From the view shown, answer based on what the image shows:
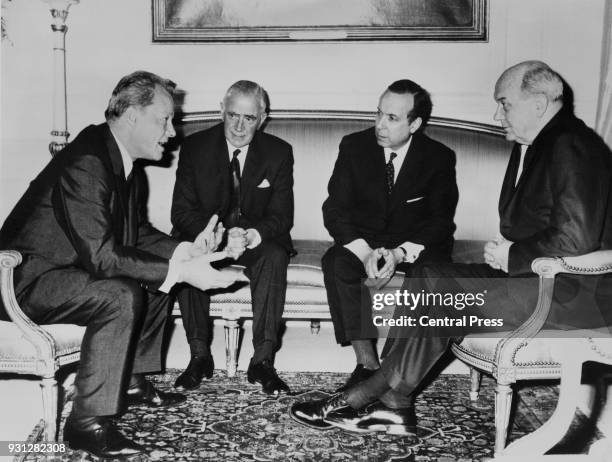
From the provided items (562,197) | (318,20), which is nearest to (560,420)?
(562,197)

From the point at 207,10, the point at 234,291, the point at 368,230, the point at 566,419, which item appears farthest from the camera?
the point at 207,10

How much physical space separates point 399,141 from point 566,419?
1.51 meters

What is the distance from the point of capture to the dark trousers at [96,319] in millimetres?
2098

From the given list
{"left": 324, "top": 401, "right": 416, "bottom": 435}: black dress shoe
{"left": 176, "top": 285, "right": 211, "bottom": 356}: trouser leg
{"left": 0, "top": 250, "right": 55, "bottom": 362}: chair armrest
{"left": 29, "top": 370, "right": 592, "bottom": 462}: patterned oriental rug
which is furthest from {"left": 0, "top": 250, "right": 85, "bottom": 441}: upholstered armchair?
{"left": 324, "top": 401, "right": 416, "bottom": 435}: black dress shoe

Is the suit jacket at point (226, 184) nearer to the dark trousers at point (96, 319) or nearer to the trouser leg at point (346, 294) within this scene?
the trouser leg at point (346, 294)

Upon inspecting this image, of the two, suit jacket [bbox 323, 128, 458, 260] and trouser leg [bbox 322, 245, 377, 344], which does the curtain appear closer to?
suit jacket [bbox 323, 128, 458, 260]

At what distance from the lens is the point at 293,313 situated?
2.91m

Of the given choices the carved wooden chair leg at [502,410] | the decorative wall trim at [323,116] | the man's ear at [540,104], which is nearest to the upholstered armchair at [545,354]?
the carved wooden chair leg at [502,410]

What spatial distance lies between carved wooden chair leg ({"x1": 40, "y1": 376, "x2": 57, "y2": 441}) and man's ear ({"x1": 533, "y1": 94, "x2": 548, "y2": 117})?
78.7 inches

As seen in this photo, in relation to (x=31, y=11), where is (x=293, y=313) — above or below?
below

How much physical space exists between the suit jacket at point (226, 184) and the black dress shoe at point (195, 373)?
2.03ft

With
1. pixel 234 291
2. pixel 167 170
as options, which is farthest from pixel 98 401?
pixel 167 170

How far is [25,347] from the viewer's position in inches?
83.9

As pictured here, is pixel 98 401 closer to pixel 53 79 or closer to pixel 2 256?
pixel 2 256
